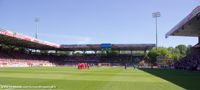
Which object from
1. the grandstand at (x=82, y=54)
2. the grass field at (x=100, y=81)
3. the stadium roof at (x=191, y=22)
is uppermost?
the stadium roof at (x=191, y=22)

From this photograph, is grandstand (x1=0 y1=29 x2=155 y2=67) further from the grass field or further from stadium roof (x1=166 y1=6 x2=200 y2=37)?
the grass field

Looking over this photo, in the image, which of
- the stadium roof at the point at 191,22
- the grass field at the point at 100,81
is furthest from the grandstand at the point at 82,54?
the grass field at the point at 100,81

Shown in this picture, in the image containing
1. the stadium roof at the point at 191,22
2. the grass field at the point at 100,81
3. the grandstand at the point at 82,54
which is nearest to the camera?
the grass field at the point at 100,81

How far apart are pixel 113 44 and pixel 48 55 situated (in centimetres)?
2360

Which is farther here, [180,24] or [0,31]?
[0,31]

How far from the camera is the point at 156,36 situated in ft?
279

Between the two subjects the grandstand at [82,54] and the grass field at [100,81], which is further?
the grandstand at [82,54]

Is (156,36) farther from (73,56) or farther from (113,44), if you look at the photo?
(73,56)

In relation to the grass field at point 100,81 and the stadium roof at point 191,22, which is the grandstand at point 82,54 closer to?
the stadium roof at point 191,22

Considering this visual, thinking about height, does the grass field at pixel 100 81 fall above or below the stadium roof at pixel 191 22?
below

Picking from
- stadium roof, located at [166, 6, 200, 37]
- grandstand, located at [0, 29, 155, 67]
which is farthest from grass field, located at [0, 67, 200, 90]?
grandstand, located at [0, 29, 155, 67]

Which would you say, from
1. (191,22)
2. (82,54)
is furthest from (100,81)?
(82,54)

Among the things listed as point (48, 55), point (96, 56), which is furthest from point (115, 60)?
point (48, 55)

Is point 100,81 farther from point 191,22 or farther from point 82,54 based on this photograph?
point 82,54
